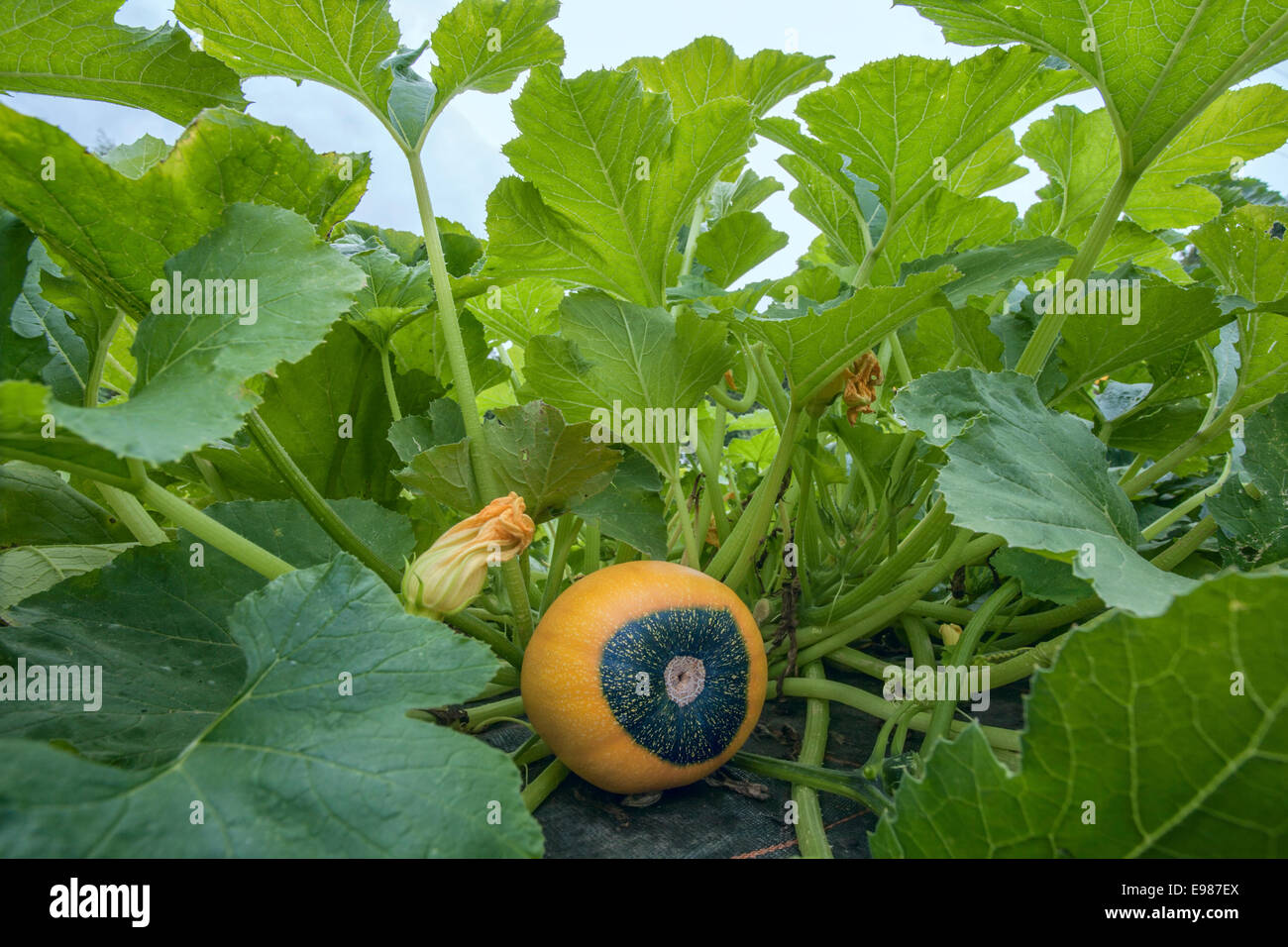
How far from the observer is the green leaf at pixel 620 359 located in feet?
2.68

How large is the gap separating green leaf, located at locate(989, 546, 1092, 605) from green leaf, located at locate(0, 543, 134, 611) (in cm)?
92

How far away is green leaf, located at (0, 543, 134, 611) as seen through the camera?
772mm

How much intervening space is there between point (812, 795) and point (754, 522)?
0.30 m

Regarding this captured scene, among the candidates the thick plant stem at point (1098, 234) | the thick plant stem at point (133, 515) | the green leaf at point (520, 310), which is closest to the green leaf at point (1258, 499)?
the thick plant stem at point (1098, 234)

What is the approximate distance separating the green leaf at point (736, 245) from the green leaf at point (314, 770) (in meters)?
0.64

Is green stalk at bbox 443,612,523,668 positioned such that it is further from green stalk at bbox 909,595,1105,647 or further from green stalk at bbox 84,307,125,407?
green stalk at bbox 909,595,1105,647

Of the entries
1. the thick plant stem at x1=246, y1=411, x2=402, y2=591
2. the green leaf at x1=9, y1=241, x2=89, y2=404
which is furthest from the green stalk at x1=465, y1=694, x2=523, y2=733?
the green leaf at x1=9, y1=241, x2=89, y2=404

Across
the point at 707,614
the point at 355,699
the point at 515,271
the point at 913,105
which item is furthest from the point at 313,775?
the point at 913,105

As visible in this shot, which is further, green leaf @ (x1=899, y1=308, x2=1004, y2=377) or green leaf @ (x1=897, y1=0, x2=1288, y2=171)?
green leaf @ (x1=899, y1=308, x2=1004, y2=377)

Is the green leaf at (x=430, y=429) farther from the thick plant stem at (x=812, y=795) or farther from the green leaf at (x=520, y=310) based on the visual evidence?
the thick plant stem at (x=812, y=795)

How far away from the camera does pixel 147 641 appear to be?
25.5 inches

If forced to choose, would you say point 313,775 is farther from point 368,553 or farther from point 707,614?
point 707,614

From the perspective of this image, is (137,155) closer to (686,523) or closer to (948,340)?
(686,523)

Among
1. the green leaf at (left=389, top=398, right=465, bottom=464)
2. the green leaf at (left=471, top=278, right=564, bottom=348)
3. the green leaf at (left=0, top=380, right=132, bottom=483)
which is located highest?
the green leaf at (left=471, top=278, right=564, bottom=348)
